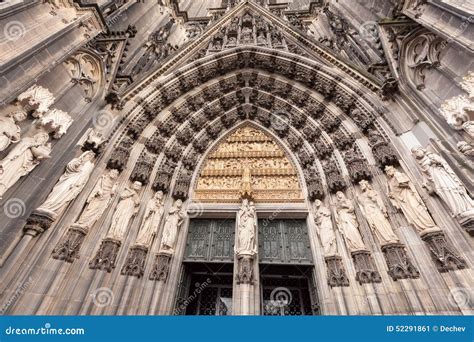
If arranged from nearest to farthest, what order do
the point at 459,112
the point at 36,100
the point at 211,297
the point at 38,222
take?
the point at 38,222 < the point at 459,112 < the point at 36,100 < the point at 211,297

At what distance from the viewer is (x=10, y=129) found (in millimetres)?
3258

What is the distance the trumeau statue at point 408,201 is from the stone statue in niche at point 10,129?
6.59 metres

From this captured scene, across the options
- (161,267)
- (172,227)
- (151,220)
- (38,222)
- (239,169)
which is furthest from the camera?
(239,169)

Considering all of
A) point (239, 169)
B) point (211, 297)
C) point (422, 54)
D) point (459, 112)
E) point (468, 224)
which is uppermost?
point (422, 54)

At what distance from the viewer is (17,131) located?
3342 mm

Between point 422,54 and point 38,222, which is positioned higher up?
point 422,54

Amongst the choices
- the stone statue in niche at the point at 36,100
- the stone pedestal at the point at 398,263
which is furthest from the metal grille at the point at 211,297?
the stone statue in niche at the point at 36,100

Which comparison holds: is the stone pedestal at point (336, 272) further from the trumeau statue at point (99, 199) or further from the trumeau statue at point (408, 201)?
the trumeau statue at point (99, 199)

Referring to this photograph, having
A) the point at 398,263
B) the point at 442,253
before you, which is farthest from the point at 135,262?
the point at 442,253

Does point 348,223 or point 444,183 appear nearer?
point 444,183

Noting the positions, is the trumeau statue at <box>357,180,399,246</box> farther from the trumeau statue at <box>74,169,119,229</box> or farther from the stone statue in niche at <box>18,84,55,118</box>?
the stone statue in niche at <box>18,84,55,118</box>

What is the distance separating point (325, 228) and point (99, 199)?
475 centimetres

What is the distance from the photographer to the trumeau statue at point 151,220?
427cm

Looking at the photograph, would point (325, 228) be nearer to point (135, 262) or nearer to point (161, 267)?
point (161, 267)
